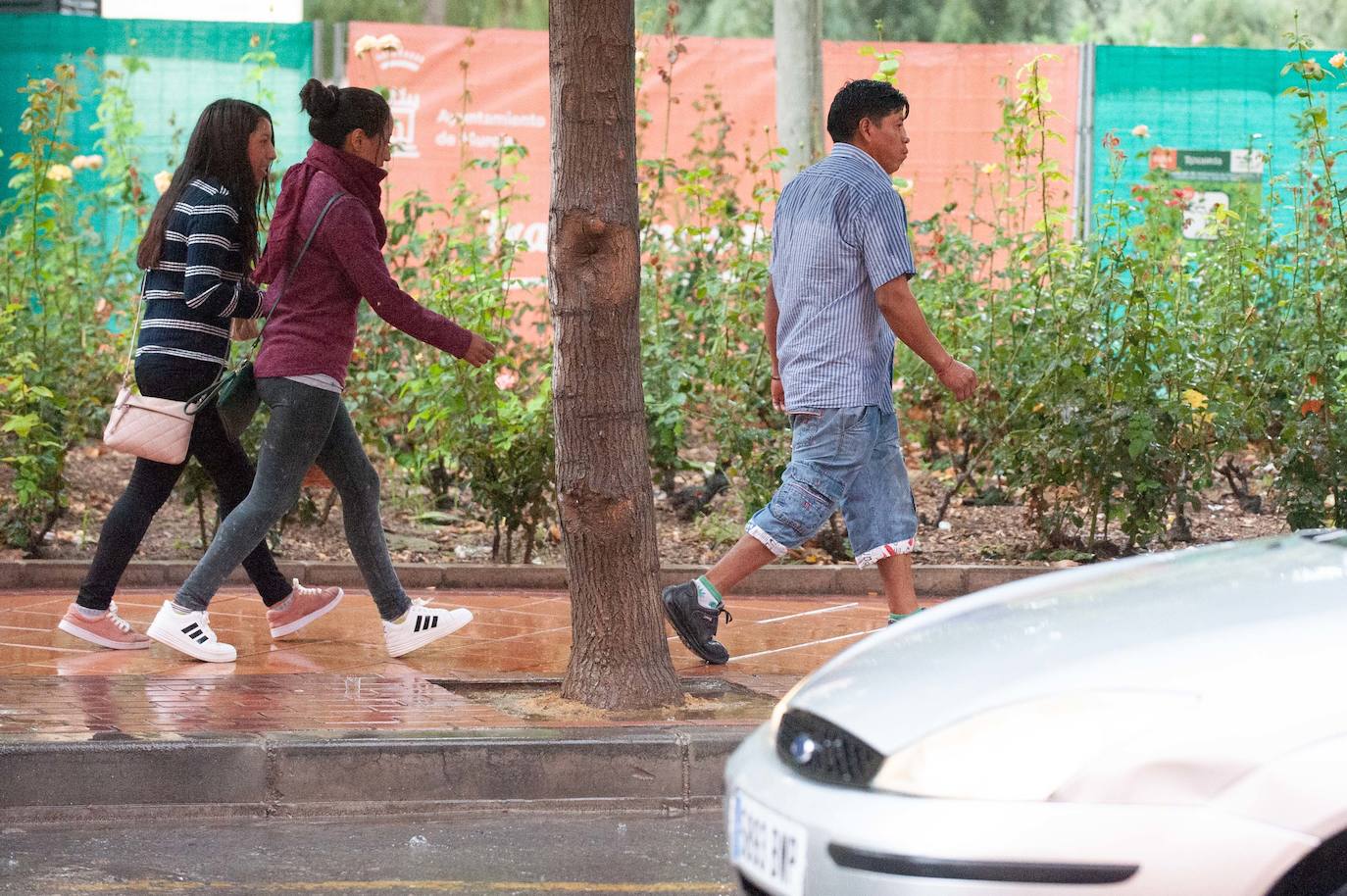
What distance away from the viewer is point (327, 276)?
5945mm

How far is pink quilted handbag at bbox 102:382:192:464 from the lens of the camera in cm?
608

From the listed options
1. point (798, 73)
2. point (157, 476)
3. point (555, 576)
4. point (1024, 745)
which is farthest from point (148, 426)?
point (798, 73)

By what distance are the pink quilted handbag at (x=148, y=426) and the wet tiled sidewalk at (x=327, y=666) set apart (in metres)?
0.74

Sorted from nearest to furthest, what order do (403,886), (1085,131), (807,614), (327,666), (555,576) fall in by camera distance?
1. (403,886)
2. (327,666)
3. (807,614)
4. (555,576)
5. (1085,131)

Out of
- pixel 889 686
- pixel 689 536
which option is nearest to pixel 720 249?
pixel 689 536

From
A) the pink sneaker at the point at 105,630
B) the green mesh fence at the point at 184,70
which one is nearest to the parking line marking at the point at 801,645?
the pink sneaker at the point at 105,630

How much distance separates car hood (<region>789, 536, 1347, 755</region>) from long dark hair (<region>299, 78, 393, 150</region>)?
3.17 metres

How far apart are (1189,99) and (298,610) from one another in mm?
8552

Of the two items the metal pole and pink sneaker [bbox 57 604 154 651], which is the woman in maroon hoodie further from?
the metal pole

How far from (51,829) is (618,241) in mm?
2313

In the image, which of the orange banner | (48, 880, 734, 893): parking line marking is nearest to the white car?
(48, 880, 734, 893): parking line marking

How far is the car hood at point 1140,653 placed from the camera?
8.90ft

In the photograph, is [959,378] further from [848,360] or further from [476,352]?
[476,352]

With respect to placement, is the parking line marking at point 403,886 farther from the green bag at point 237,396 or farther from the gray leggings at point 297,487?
the green bag at point 237,396
